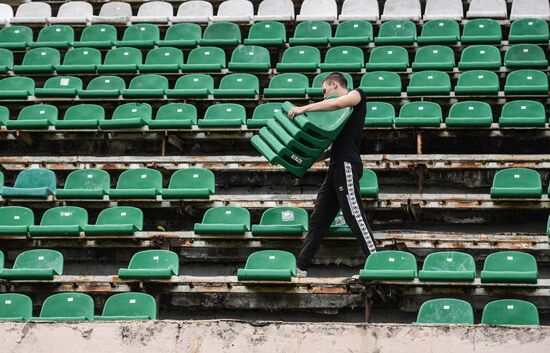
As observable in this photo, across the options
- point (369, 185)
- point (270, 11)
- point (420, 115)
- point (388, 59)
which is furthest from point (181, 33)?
point (369, 185)

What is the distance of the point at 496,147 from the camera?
447 inches

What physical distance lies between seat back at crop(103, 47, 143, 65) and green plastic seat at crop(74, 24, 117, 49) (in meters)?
0.41

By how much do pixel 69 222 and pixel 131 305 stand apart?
1839mm

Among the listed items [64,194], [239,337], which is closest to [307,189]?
[64,194]

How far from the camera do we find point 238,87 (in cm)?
1242

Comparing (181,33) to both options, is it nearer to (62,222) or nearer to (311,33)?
(311,33)

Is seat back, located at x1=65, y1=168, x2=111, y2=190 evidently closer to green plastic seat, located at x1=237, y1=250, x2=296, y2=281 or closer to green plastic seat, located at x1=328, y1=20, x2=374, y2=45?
green plastic seat, located at x1=237, y1=250, x2=296, y2=281

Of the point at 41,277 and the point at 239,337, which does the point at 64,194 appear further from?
the point at 239,337

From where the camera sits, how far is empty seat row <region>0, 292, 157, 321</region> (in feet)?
28.6

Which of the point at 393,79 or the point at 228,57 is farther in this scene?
the point at 228,57

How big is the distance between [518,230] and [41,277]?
171 inches

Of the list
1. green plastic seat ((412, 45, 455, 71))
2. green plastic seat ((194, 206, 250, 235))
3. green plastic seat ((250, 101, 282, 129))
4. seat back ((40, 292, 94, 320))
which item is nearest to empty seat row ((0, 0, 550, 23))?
green plastic seat ((412, 45, 455, 71))

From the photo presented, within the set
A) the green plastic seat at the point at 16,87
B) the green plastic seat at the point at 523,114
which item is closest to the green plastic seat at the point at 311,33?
the green plastic seat at the point at 523,114

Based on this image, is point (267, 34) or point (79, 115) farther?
point (267, 34)
